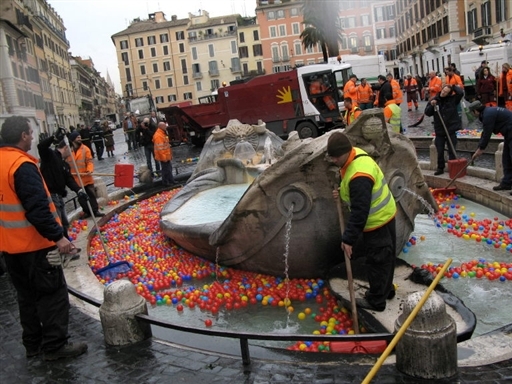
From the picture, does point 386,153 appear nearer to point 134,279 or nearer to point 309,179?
point 309,179

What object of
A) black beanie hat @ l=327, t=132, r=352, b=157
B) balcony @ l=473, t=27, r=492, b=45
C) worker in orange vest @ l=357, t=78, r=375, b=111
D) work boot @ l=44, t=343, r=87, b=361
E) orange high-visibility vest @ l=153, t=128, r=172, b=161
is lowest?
work boot @ l=44, t=343, r=87, b=361

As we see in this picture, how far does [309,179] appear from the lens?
18.2 ft

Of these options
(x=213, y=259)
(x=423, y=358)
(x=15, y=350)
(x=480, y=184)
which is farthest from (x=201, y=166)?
(x=423, y=358)

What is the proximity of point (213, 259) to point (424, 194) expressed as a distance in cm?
277

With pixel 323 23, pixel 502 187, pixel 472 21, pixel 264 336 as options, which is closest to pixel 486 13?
pixel 472 21

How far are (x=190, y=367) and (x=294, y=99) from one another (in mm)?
16648

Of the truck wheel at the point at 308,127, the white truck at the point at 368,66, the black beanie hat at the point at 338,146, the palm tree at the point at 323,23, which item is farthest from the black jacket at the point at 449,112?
the palm tree at the point at 323,23

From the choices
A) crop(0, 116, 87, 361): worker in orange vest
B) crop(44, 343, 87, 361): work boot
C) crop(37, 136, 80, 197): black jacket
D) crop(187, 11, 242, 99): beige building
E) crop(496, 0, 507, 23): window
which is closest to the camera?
crop(0, 116, 87, 361): worker in orange vest

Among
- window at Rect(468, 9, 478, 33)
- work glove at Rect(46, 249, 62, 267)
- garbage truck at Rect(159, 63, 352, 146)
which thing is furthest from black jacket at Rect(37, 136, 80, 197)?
window at Rect(468, 9, 478, 33)

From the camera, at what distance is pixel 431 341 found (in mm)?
3475

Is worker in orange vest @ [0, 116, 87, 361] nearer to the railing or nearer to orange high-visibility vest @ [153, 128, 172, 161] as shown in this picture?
the railing

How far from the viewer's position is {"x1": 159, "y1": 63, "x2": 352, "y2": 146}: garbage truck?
19688 mm

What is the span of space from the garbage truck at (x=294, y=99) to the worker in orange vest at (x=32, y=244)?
50.0 feet

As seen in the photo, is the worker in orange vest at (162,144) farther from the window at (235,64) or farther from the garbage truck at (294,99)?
the window at (235,64)
